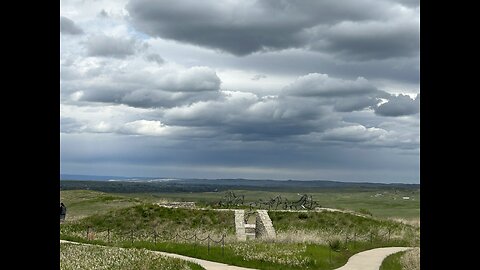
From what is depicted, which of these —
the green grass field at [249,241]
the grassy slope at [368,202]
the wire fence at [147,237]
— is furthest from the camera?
the grassy slope at [368,202]

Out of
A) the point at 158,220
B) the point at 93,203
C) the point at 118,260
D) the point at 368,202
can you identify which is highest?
the point at 118,260

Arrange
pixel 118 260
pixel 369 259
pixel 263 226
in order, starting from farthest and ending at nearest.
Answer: pixel 263 226, pixel 369 259, pixel 118 260

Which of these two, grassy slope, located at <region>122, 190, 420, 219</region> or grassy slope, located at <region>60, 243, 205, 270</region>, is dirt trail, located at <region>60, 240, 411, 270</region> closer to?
grassy slope, located at <region>60, 243, 205, 270</region>

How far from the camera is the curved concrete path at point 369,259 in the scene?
1833 cm

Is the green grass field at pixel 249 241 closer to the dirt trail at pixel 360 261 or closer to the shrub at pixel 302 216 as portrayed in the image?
the shrub at pixel 302 216

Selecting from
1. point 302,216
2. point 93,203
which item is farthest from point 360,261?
point 93,203

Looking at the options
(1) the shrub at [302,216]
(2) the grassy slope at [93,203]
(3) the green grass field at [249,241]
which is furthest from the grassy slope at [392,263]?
(2) the grassy slope at [93,203]

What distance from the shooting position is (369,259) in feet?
66.5

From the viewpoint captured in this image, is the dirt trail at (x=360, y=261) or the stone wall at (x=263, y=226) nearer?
the dirt trail at (x=360, y=261)

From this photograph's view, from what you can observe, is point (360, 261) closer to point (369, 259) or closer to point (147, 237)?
point (369, 259)
